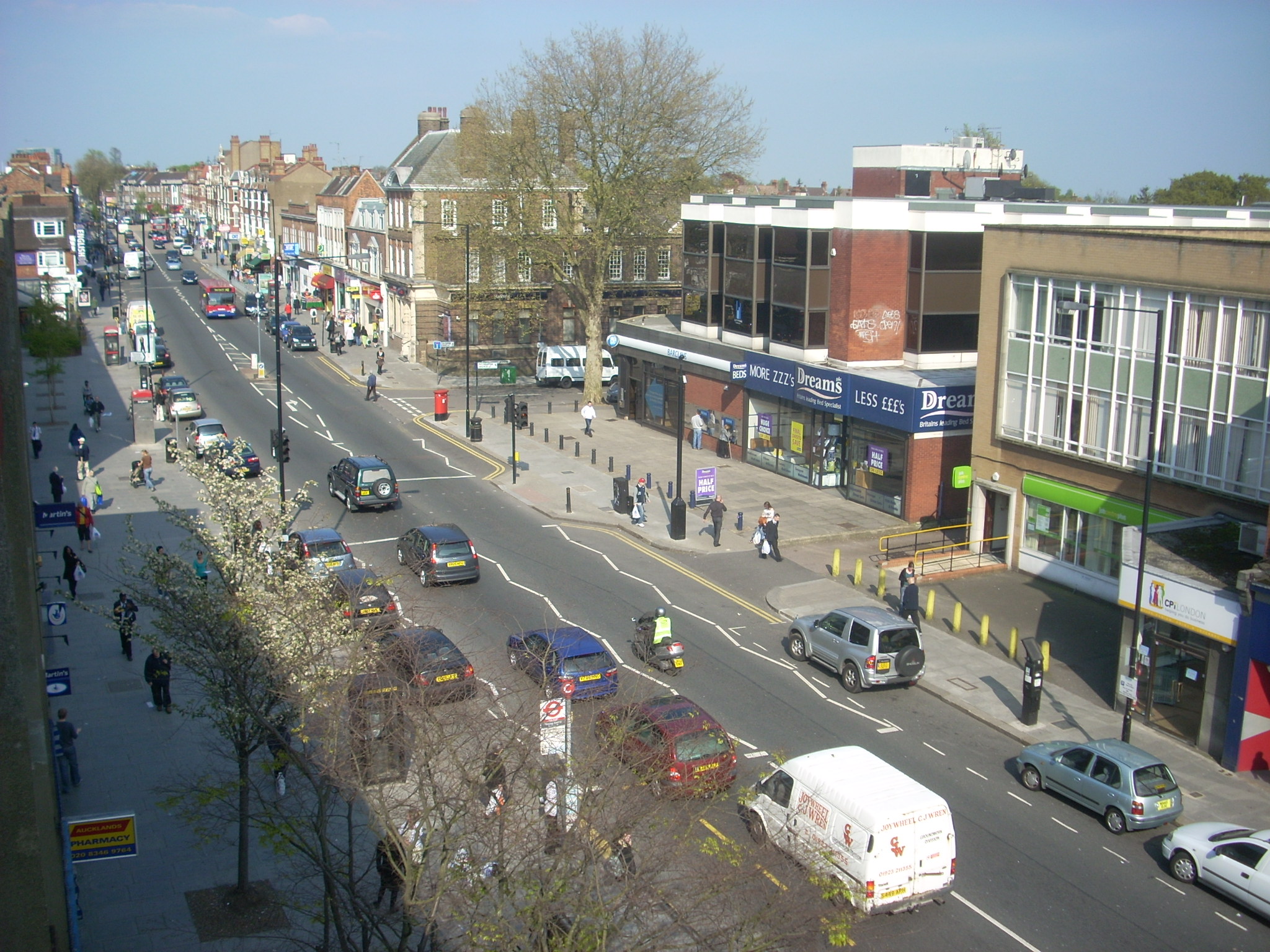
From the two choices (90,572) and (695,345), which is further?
(695,345)

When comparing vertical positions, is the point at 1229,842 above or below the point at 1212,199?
below

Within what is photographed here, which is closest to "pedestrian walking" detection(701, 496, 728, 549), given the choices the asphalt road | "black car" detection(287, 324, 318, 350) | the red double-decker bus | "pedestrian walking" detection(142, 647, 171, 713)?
the asphalt road

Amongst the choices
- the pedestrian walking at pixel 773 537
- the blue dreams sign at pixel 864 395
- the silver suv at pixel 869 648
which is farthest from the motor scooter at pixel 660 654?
the blue dreams sign at pixel 864 395

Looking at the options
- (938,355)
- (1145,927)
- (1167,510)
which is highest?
(938,355)

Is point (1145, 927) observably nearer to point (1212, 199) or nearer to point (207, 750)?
point (207, 750)

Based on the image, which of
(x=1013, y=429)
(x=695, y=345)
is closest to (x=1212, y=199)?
(x=695, y=345)

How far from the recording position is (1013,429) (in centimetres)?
2842

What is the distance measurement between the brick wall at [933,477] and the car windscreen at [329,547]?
16712 millimetres

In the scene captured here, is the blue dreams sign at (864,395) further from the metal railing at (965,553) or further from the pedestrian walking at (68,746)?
the pedestrian walking at (68,746)

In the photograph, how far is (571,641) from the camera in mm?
19906

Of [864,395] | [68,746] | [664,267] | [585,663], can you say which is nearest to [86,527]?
[68,746]

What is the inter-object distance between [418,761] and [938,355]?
28657 millimetres

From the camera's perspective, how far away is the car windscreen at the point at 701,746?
15742 millimetres

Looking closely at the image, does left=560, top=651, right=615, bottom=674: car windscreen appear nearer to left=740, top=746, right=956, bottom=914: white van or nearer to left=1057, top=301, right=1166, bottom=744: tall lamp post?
left=740, top=746, right=956, bottom=914: white van
